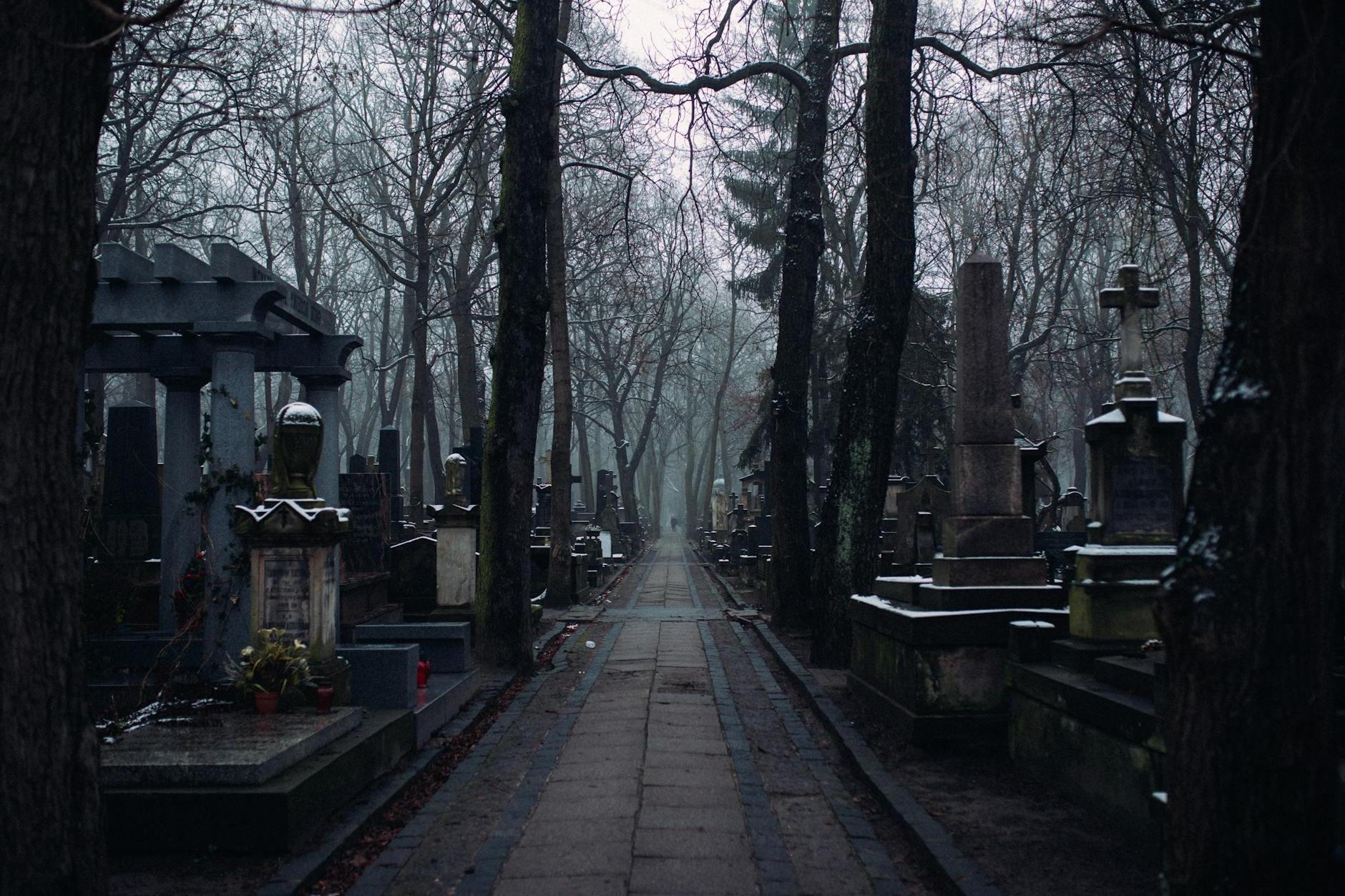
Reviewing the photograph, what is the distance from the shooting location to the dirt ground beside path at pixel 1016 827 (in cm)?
489

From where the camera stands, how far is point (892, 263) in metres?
10.5

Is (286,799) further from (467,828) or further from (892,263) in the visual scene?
(892,263)

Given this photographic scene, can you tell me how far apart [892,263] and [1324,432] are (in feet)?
25.3

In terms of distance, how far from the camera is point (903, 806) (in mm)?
6160

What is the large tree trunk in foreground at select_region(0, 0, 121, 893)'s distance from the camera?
3230mm

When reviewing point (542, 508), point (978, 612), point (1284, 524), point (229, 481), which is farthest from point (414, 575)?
point (542, 508)

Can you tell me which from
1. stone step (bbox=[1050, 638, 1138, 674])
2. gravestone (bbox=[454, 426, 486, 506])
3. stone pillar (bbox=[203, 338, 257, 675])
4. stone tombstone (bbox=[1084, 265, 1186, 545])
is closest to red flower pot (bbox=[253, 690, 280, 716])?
stone pillar (bbox=[203, 338, 257, 675])

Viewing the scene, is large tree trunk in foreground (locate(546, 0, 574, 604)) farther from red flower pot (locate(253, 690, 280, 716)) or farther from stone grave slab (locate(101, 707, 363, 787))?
stone grave slab (locate(101, 707, 363, 787))

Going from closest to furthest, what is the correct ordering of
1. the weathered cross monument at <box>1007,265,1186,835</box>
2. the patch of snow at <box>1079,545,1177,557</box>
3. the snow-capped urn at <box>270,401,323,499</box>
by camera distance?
the weathered cross monument at <box>1007,265,1186,835</box>, the patch of snow at <box>1079,545,1177,557</box>, the snow-capped urn at <box>270,401,323,499</box>

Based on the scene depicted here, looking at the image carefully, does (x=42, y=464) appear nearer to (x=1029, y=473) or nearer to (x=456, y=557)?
(x=456, y=557)

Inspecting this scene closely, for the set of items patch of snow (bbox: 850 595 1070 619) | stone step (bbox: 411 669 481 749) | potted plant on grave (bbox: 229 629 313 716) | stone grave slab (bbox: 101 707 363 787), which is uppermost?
patch of snow (bbox: 850 595 1070 619)

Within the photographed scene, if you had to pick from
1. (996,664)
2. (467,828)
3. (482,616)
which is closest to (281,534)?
(467,828)

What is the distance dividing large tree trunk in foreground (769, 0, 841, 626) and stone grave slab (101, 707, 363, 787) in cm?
851

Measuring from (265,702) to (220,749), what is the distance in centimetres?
112
